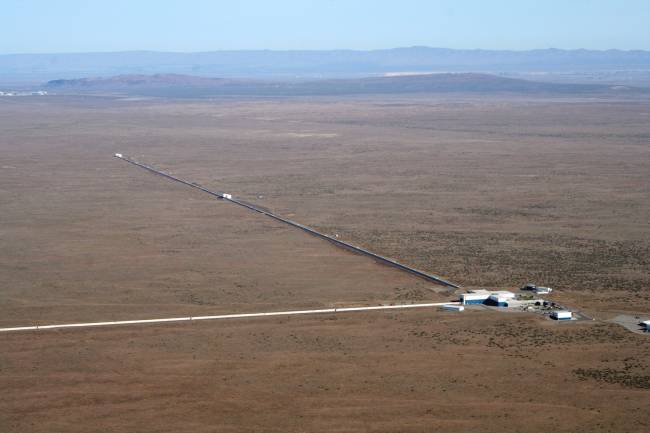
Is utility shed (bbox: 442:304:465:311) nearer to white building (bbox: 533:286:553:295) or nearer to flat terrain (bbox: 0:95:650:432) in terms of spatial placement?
flat terrain (bbox: 0:95:650:432)

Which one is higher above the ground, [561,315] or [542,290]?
[561,315]

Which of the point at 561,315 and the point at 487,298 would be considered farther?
the point at 487,298

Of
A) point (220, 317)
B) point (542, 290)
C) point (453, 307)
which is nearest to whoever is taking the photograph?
point (220, 317)

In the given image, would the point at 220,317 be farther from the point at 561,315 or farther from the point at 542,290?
the point at 542,290

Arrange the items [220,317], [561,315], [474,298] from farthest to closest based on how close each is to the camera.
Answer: [474,298] < [220,317] < [561,315]

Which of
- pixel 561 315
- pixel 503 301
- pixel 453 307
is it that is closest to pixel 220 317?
pixel 453 307

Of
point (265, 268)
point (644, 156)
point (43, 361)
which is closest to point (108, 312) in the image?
point (43, 361)

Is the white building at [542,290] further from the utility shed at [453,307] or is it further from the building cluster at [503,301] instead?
the utility shed at [453,307]

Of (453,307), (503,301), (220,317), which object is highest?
(503,301)
